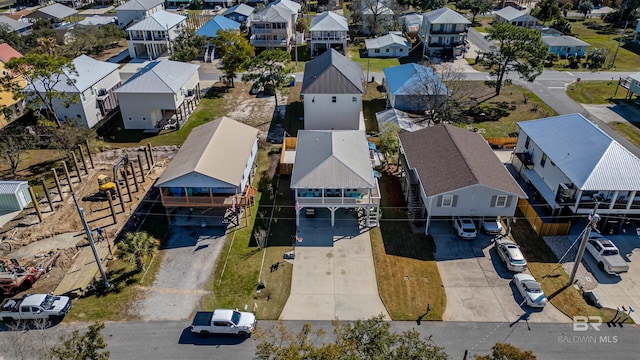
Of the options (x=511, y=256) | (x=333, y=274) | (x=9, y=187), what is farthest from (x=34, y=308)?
(x=511, y=256)

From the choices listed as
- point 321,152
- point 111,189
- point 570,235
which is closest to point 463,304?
point 570,235

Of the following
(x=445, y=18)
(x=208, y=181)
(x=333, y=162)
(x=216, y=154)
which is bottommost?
(x=208, y=181)

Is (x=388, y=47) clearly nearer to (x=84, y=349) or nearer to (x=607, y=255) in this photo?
(x=607, y=255)

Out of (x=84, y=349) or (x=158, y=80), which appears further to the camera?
(x=158, y=80)

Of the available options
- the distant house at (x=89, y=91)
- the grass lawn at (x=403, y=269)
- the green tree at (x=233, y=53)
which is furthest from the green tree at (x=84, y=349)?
the green tree at (x=233, y=53)

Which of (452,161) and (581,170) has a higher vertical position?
(581,170)

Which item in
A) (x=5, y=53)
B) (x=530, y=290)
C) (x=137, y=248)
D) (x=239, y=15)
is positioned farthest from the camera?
(x=239, y=15)

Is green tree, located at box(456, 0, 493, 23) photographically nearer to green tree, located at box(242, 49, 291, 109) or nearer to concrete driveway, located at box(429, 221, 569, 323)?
green tree, located at box(242, 49, 291, 109)

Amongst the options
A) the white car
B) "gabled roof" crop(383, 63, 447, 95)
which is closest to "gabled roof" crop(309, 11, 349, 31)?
"gabled roof" crop(383, 63, 447, 95)
